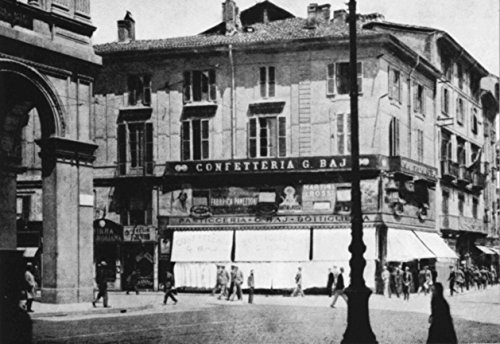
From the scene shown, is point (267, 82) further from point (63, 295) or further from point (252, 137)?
point (63, 295)

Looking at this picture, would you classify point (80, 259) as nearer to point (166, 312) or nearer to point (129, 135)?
point (166, 312)

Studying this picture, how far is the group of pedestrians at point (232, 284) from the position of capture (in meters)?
30.1

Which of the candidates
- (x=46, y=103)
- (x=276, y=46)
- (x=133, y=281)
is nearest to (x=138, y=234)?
(x=133, y=281)

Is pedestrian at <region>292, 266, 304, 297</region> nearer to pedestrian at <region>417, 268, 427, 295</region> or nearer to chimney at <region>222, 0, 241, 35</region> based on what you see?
pedestrian at <region>417, 268, 427, 295</region>

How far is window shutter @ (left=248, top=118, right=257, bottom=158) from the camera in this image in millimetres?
36656

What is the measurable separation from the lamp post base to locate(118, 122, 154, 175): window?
26.1 m

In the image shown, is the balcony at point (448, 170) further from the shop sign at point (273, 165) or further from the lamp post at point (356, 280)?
the lamp post at point (356, 280)

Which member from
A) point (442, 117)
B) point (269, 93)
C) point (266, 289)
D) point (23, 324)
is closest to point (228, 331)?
point (23, 324)

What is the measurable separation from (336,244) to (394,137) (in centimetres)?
593

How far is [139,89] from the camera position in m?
38.2

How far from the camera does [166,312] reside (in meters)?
24.0

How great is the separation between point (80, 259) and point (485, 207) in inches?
1421

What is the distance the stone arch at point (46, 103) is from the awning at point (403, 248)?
17487mm

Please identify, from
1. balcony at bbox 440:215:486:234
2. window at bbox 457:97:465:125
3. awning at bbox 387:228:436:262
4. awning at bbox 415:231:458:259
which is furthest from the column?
window at bbox 457:97:465:125
